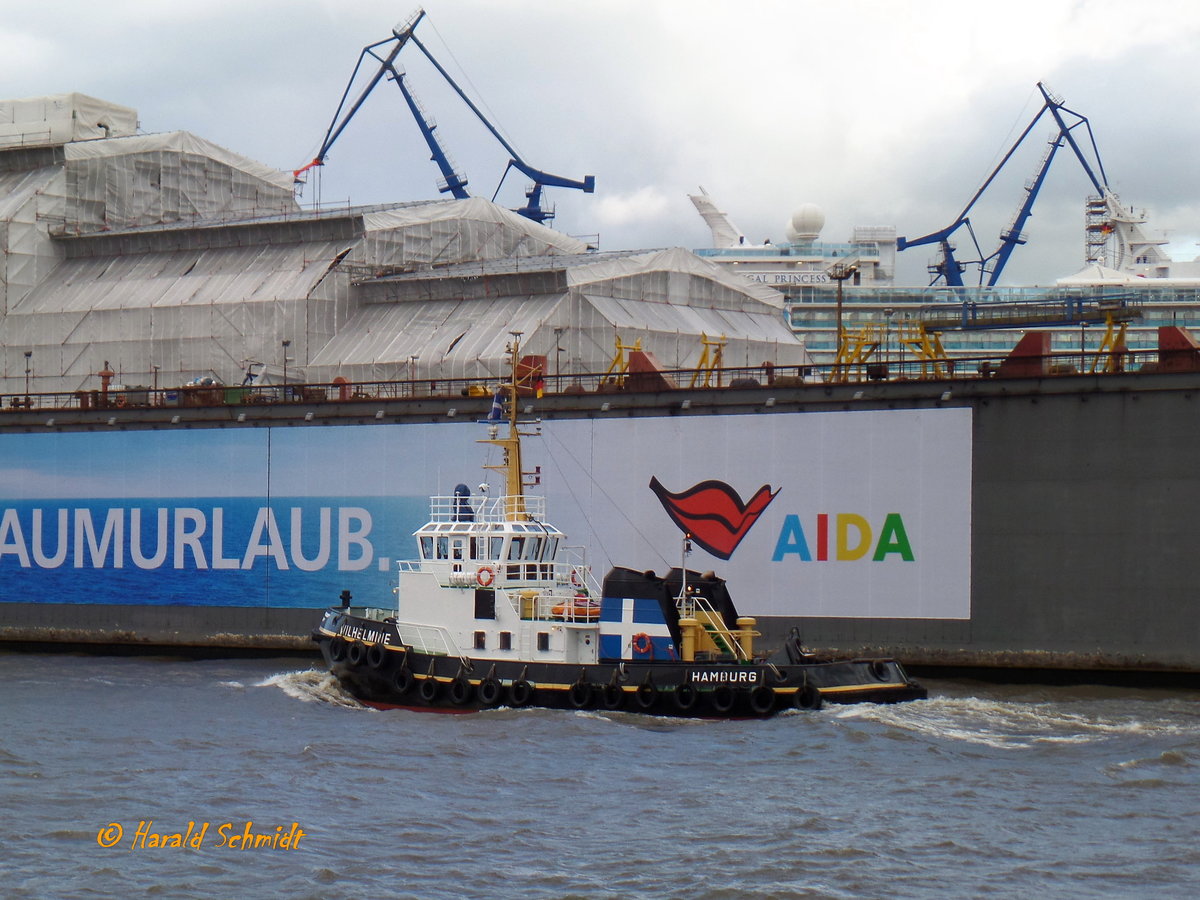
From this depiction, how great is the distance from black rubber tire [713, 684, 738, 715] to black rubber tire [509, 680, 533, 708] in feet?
12.4

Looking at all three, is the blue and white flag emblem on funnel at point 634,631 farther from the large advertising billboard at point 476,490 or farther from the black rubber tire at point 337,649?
the large advertising billboard at point 476,490

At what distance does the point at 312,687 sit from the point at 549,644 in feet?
21.7

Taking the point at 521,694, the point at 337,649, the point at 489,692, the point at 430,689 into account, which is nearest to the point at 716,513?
the point at 521,694

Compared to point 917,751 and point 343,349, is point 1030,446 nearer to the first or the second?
point 917,751

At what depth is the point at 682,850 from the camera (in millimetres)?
20484

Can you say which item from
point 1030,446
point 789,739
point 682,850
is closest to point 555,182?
point 1030,446

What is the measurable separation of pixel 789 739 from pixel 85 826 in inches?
479

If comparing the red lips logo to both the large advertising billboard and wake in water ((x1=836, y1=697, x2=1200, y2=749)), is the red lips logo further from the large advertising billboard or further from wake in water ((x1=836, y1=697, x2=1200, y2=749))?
wake in water ((x1=836, y1=697, x2=1200, y2=749))

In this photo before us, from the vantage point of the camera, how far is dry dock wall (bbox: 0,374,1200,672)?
34250 millimetres

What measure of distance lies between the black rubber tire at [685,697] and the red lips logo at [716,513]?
8052 millimetres

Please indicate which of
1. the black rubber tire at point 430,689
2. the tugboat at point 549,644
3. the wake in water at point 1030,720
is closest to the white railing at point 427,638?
the tugboat at point 549,644

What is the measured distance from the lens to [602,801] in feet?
75.5

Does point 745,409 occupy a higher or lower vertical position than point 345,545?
higher

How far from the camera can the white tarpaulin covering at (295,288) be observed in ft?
161
